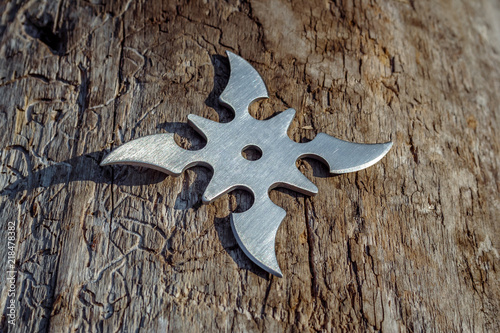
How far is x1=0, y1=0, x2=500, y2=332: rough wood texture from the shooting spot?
1.77 m

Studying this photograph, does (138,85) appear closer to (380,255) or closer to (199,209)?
A: (199,209)

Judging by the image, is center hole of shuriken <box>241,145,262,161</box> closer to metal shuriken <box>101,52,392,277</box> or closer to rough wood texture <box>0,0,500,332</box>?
metal shuriken <box>101,52,392,277</box>

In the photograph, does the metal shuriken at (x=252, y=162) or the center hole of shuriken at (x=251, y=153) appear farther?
the center hole of shuriken at (x=251, y=153)

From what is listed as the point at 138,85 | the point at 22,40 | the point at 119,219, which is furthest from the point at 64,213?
the point at 22,40

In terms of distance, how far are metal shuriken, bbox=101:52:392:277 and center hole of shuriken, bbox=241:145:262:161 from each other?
0.13ft

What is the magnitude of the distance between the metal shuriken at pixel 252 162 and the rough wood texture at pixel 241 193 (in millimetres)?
94

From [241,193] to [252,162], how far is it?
6.1 inches

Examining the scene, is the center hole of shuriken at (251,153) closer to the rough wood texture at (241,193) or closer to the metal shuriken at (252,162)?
the metal shuriken at (252,162)

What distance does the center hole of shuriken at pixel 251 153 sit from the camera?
205 centimetres

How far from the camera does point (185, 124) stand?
2.14 meters

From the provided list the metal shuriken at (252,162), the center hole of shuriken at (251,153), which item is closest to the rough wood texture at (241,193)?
the metal shuriken at (252,162)

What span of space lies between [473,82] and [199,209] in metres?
2.02

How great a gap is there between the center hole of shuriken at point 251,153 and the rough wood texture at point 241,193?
7.9 inches

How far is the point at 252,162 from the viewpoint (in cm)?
195
